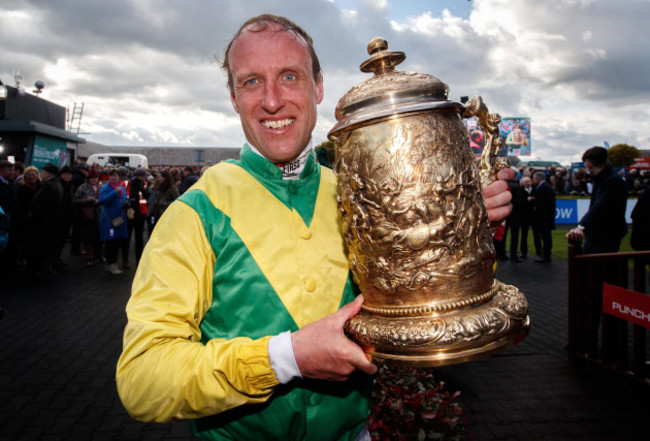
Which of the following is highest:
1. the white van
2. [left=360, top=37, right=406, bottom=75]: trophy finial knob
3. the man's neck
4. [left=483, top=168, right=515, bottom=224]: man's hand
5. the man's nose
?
the white van

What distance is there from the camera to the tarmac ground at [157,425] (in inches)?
155

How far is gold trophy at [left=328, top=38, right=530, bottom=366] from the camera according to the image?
121cm

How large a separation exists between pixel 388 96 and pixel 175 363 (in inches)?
38.2

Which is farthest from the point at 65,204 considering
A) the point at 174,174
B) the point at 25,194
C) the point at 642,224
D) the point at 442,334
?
the point at 642,224

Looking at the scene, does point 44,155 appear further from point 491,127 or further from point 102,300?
point 491,127

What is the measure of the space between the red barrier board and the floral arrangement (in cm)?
217

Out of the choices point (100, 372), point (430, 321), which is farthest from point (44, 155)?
point (430, 321)

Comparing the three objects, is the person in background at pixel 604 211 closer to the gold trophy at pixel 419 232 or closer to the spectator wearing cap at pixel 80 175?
the gold trophy at pixel 419 232

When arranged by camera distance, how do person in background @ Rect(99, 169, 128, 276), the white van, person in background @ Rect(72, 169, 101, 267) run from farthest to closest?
the white van < person in background @ Rect(72, 169, 101, 267) < person in background @ Rect(99, 169, 128, 276)

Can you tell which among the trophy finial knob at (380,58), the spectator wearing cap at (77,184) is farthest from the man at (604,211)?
the spectator wearing cap at (77,184)

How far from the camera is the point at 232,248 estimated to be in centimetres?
152

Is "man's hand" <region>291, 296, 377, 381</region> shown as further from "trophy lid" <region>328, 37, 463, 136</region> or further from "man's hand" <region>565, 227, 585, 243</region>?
"man's hand" <region>565, 227, 585, 243</region>

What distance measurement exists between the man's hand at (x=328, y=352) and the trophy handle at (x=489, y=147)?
809mm

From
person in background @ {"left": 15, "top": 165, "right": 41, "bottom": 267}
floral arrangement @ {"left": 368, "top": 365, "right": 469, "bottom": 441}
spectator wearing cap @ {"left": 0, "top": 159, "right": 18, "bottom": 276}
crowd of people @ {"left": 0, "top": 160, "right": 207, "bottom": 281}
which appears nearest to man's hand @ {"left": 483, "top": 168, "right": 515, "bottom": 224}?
floral arrangement @ {"left": 368, "top": 365, "right": 469, "bottom": 441}
